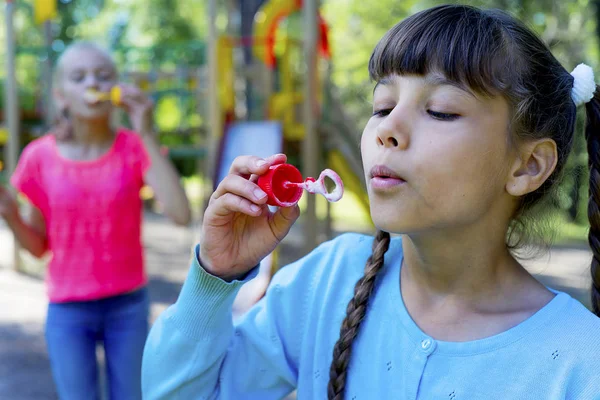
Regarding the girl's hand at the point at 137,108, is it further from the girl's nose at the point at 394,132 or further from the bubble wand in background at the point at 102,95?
the girl's nose at the point at 394,132

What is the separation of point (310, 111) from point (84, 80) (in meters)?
3.49

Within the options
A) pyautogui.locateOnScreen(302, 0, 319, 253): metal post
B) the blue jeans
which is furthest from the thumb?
pyautogui.locateOnScreen(302, 0, 319, 253): metal post

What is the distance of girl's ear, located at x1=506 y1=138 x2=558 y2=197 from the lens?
4.05 ft

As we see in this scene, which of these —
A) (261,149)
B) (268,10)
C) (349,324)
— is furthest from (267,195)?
(268,10)

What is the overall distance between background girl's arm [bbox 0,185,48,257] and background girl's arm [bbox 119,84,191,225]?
522 mm

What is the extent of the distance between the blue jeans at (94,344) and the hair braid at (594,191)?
183 centimetres

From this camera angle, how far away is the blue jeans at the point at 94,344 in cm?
254

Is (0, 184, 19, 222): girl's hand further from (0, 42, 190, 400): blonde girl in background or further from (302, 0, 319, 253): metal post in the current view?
(302, 0, 319, 253): metal post

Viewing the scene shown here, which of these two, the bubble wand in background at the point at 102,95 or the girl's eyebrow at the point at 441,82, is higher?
the girl's eyebrow at the point at 441,82

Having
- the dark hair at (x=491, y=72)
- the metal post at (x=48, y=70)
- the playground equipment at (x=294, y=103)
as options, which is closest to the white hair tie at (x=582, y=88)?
the dark hair at (x=491, y=72)

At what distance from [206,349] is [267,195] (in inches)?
13.2

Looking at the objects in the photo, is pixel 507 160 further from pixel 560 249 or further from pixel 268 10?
pixel 560 249

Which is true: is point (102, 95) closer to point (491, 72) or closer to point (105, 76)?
point (105, 76)

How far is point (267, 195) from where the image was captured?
1.16 meters
